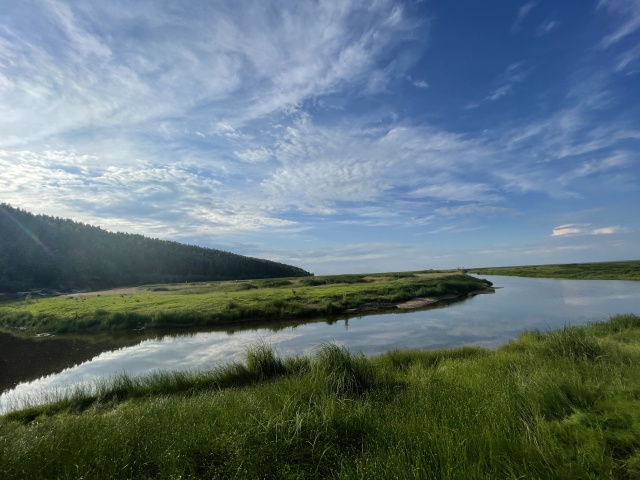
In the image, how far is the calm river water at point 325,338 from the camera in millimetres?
17953

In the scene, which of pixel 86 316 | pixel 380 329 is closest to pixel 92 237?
pixel 86 316

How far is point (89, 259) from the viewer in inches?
4286

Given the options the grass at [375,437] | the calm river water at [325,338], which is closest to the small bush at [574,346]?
the grass at [375,437]

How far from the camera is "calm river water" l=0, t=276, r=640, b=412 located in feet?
58.9

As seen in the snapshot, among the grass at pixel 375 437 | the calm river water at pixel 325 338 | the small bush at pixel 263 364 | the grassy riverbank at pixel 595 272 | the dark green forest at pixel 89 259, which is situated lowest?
the calm river water at pixel 325 338

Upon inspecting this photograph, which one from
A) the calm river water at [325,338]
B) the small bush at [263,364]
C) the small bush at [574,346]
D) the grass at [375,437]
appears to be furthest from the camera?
the calm river water at [325,338]

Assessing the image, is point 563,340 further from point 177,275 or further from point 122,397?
point 177,275

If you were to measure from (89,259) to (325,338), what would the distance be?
364ft

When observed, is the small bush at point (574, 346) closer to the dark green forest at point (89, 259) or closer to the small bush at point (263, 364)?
the small bush at point (263, 364)

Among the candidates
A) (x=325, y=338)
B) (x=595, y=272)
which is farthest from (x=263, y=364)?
(x=595, y=272)

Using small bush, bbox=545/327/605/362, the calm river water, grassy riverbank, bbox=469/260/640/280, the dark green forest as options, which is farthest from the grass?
the dark green forest

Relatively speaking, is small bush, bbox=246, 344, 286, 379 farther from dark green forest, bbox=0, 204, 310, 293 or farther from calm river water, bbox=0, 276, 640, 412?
dark green forest, bbox=0, 204, 310, 293

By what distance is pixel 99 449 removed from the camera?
190 inches

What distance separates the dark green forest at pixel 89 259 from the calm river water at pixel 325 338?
79.1 metres
